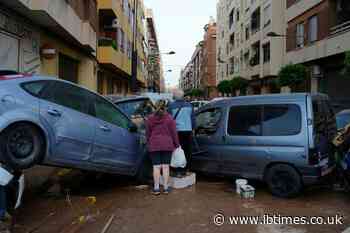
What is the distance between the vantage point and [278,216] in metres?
5.38

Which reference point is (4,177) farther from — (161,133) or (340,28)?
(340,28)

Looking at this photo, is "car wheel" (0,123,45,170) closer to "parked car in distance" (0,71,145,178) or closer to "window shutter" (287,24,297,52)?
"parked car in distance" (0,71,145,178)

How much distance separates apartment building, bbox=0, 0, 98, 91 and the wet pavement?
477cm

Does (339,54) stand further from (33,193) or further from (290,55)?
(33,193)

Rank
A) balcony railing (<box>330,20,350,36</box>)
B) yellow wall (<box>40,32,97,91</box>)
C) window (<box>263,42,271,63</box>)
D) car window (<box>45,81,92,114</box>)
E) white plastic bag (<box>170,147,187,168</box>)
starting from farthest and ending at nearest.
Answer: window (<box>263,42,271,63</box>)
balcony railing (<box>330,20,350,36</box>)
yellow wall (<box>40,32,97,91</box>)
white plastic bag (<box>170,147,187,168</box>)
car window (<box>45,81,92,114</box>)

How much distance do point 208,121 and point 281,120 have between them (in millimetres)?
1768

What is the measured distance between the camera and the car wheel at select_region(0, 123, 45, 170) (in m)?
5.03

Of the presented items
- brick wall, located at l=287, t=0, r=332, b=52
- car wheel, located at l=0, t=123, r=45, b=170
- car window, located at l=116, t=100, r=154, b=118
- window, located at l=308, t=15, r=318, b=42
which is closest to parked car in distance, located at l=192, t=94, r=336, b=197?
car window, located at l=116, t=100, r=154, b=118

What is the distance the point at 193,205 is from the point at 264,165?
1.58 meters

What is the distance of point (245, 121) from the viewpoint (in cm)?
714

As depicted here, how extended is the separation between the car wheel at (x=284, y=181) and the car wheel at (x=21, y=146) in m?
3.75

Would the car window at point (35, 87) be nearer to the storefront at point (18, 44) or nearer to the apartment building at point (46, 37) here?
the apartment building at point (46, 37)

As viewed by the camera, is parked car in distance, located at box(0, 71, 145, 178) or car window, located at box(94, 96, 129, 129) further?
car window, located at box(94, 96, 129, 129)

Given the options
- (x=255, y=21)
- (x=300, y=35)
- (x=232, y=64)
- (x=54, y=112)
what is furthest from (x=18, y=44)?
(x=232, y=64)
